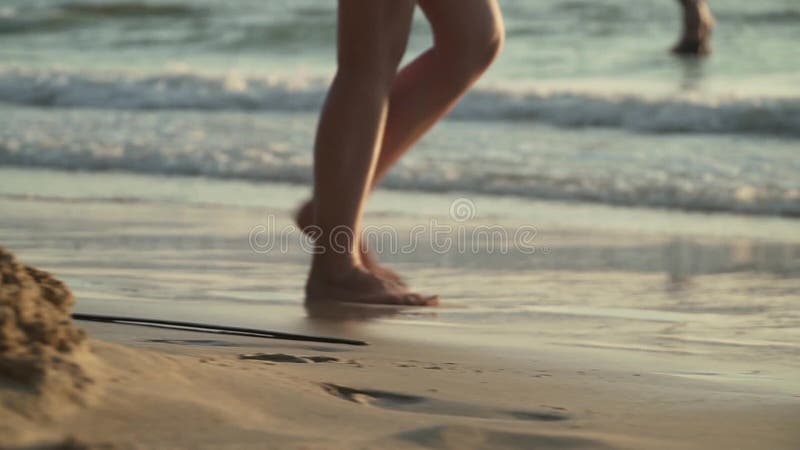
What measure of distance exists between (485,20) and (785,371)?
100cm

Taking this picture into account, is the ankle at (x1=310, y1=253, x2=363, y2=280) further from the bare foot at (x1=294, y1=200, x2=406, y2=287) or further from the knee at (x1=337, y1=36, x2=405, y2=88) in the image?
the knee at (x1=337, y1=36, x2=405, y2=88)

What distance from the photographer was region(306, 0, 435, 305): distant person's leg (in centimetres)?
276

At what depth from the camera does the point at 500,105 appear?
308 inches

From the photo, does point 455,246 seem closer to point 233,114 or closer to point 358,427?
point 358,427

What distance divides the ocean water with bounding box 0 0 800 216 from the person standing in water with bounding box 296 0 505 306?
2.12 metres

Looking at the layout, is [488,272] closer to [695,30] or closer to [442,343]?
[442,343]

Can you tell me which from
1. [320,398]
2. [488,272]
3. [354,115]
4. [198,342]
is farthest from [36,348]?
[488,272]

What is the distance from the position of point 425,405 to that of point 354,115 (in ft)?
3.58

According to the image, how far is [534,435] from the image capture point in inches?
64.9

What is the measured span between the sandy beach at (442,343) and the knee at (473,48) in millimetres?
495

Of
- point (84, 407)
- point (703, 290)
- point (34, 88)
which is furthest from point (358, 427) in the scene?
point (34, 88)

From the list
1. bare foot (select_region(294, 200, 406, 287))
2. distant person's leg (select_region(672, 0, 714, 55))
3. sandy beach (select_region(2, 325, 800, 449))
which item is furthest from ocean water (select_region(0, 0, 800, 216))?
sandy beach (select_region(2, 325, 800, 449))

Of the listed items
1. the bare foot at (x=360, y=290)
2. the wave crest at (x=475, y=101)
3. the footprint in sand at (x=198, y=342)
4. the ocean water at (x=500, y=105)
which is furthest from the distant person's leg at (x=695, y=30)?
the footprint in sand at (x=198, y=342)

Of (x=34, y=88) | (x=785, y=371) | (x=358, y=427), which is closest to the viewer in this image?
(x=358, y=427)
